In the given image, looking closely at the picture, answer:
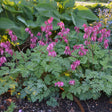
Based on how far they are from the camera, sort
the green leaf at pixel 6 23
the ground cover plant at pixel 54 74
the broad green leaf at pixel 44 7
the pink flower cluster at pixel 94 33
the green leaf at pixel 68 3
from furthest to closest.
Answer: the green leaf at pixel 68 3 → the broad green leaf at pixel 44 7 → the green leaf at pixel 6 23 → the pink flower cluster at pixel 94 33 → the ground cover plant at pixel 54 74

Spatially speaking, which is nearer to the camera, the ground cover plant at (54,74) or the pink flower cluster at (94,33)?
the ground cover plant at (54,74)

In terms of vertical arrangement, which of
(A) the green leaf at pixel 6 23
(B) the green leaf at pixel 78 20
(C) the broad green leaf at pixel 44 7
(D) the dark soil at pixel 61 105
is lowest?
(D) the dark soil at pixel 61 105

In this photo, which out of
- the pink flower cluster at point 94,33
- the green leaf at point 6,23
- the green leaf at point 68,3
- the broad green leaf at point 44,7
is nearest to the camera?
the pink flower cluster at point 94,33

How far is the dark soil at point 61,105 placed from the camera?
194 centimetres

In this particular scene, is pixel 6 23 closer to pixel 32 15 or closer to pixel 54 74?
pixel 32 15

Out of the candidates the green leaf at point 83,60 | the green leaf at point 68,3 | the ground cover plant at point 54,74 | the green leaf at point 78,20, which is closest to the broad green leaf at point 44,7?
the green leaf at point 68,3

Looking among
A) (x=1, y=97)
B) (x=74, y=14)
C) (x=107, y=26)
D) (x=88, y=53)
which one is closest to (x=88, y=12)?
(x=74, y=14)

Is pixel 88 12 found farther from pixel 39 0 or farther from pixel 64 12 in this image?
pixel 39 0

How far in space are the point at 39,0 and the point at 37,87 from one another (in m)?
2.26

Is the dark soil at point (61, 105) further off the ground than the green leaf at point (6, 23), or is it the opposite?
the green leaf at point (6, 23)

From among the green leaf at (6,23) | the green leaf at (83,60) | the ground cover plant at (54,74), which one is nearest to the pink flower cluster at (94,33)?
the ground cover plant at (54,74)

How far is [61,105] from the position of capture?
2.01 metres

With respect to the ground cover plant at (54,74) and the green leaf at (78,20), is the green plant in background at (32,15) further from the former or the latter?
the ground cover plant at (54,74)

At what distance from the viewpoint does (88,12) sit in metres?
3.22
